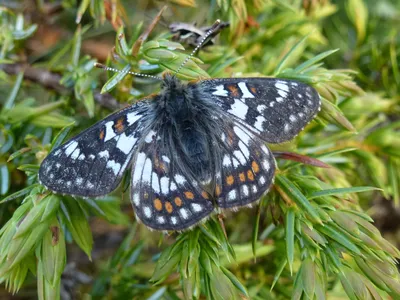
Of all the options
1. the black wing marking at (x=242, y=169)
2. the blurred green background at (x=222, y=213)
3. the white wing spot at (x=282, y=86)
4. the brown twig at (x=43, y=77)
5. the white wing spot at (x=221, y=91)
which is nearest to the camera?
the blurred green background at (x=222, y=213)

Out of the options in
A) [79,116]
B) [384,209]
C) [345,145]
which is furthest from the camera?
[384,209]

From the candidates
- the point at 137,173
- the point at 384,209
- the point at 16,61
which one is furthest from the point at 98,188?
the point at 384,209

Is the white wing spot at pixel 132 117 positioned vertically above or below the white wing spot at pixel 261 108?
below

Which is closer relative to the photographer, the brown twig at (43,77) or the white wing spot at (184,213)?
the white wing spot at (184,213)

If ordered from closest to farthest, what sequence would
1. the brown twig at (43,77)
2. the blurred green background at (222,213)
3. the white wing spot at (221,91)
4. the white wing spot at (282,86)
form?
the blurred green background at (222,213) < the white wing spot at (282,86) < the white wing spot at (221,91) < the brown twig at (43,77)

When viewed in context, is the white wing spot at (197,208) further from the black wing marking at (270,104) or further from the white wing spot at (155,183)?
the black wing marking at (270,104)

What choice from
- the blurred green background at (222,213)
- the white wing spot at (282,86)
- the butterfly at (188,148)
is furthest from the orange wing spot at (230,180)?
the white wing spot at (282,86)

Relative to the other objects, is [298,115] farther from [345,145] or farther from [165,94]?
[345,145]

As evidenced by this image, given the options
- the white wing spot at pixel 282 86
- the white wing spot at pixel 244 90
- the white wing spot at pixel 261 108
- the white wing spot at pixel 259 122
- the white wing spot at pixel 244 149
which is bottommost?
the white wing spot at pixel 244 149

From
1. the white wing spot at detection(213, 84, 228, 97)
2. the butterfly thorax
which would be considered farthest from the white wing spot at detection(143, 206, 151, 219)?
the white wing spot at detection(213, 84, 228, 97)
